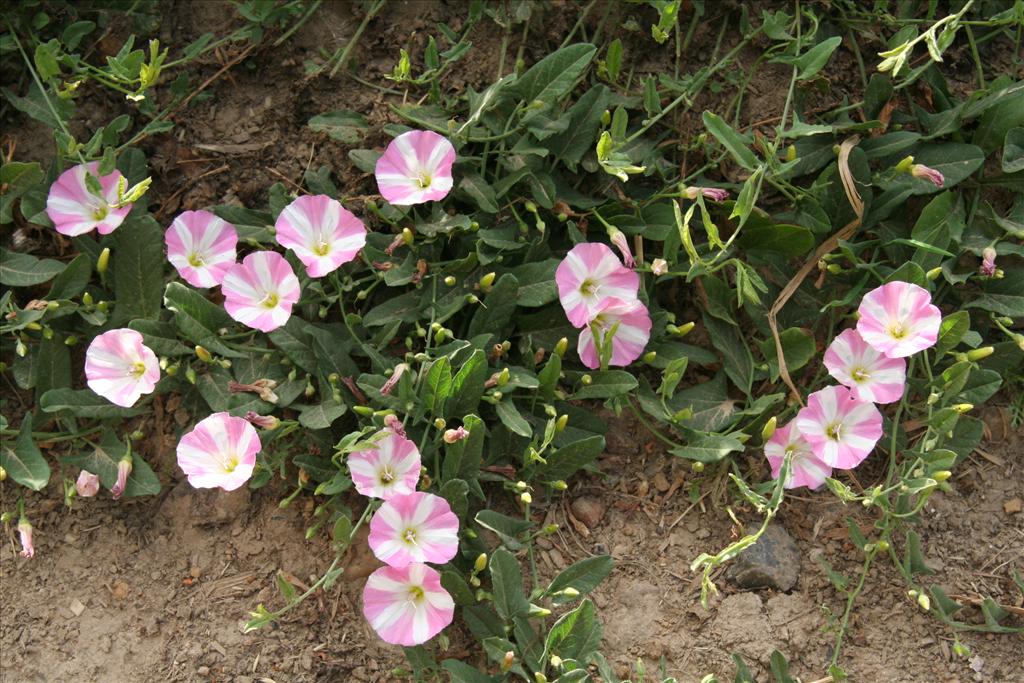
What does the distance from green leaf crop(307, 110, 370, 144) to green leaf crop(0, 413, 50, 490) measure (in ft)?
3.25

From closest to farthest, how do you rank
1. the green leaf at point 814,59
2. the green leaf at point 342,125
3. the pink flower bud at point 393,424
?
the pink flower bud at point 393,424 → the green leaf at point 814,59 → the green leaf at point 342,125

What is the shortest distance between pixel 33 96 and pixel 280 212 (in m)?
0.69

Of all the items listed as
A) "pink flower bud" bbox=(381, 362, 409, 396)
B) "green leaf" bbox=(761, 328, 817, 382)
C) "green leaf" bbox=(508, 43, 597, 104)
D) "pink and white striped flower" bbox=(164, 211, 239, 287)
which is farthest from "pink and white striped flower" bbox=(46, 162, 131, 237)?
"green leaf" bbox=(761, 328, 817, 382)

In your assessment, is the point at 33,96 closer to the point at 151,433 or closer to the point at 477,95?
the point at 151,433

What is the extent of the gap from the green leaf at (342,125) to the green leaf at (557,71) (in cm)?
41

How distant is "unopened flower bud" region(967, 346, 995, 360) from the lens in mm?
2156

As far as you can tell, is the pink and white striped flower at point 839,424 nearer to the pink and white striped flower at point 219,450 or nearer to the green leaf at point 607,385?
the green leaf at point 607,385

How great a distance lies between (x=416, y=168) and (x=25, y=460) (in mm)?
1155

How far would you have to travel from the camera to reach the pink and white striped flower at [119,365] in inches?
87.0

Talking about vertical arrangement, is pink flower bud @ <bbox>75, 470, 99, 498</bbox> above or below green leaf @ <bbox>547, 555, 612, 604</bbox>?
above

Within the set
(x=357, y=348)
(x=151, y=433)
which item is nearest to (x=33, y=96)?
(x=151, y=433)

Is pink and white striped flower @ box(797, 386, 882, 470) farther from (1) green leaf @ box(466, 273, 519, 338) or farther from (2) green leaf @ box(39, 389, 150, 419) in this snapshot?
(2) green leaf @ box(39, 389, 150, 419)

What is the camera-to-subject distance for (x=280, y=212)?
2.35m

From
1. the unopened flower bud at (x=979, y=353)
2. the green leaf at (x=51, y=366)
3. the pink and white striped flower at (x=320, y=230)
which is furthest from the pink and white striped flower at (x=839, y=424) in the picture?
the green leaf at (x=51, y=366)
